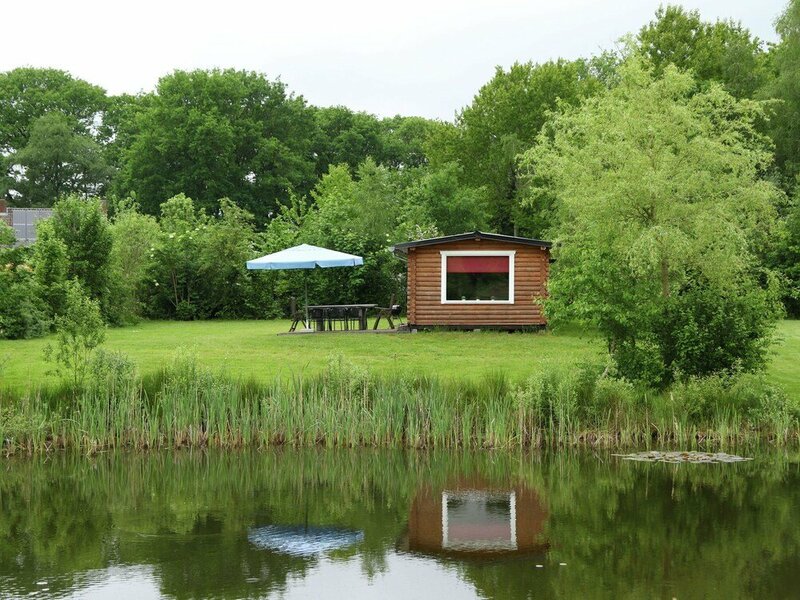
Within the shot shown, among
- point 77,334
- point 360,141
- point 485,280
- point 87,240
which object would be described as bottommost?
point 77,334

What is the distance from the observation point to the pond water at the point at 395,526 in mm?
7863

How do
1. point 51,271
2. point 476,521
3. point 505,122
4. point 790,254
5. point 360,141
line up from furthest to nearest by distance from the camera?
point 360,141
point 505,122
point 790,254
point 51,271
point 476,521

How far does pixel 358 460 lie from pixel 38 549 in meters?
4.30

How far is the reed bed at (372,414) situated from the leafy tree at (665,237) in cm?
102

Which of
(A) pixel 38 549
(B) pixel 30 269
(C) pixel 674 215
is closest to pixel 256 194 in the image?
(B) pixel 30 269

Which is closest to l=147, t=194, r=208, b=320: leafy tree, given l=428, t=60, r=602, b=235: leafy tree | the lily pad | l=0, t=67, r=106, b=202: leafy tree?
l=428, t=60, r=602, b=235: leafy tree

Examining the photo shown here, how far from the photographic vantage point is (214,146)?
51.0 metres

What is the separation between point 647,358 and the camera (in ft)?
46.4

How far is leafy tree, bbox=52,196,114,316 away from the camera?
26.3 metres

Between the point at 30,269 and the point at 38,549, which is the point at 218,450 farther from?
the point at 30,269

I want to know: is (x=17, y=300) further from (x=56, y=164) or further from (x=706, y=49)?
(x=56, y=164)

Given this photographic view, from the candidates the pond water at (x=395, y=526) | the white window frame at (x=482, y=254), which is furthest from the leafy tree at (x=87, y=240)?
the pond water at (x=395, y=526)

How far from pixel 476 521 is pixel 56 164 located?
175 ft

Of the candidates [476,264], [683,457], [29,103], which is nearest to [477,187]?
[476,264]
